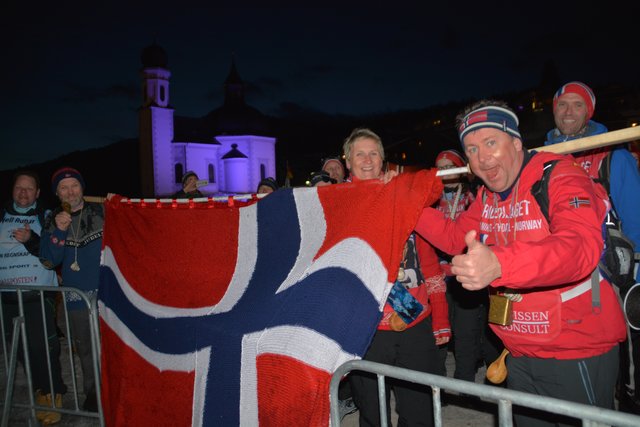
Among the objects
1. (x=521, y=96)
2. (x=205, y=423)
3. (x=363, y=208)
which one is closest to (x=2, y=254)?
(x=205, y=423)

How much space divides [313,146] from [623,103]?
87550mm

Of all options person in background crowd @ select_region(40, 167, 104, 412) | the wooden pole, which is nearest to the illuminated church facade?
person in background crowd @ select_region(40, 167, 104, 412)

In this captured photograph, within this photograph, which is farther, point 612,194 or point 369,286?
point 612,194

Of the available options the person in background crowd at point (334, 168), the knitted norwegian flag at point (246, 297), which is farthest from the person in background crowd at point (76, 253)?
the person in background crowd at point (334, 168)

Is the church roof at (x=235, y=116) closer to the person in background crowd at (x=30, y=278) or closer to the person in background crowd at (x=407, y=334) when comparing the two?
the person in background crowd at (x=30, y=278)

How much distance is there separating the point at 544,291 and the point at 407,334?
99cm

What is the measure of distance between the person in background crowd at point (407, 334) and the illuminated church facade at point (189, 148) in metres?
44.0

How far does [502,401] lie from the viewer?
1.46 meters

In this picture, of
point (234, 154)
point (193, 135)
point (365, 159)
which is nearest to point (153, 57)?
point (193, 135)

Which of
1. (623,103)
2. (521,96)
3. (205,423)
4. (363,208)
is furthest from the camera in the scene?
(521,96)

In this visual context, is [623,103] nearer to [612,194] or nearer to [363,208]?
[612,194]

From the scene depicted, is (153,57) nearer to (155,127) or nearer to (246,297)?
(155,127)

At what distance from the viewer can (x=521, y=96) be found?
94.8ft

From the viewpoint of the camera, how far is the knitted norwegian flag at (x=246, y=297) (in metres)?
2.11
